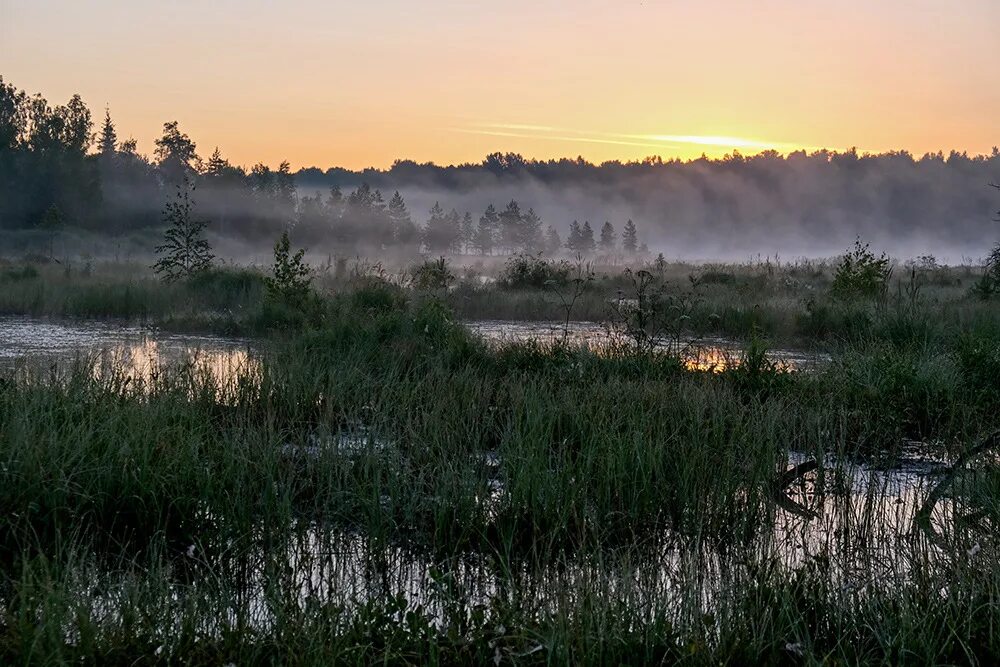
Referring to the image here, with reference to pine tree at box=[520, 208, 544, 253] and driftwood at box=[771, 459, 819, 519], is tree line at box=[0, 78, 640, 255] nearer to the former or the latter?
pine tree at box=[520, 208, 544, 253]

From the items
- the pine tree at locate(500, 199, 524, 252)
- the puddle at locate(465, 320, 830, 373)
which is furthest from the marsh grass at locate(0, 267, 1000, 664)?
the pine tree at locate(500, 199, 524, 252)

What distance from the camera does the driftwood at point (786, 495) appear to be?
5.30 metres

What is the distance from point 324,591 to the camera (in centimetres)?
419

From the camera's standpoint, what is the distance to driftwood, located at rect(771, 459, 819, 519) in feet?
17.4

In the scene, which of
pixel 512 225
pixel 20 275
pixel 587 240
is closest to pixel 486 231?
pixel 512 225

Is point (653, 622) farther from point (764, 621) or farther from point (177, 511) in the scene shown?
point (177, 511)

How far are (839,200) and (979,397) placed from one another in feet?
677

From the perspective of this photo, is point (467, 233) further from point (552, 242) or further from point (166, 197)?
point (166, 197)

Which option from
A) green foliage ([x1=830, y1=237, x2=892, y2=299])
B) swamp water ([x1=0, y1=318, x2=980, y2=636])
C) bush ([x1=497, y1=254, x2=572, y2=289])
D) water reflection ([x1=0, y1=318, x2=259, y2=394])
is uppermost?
green foliage ([x1=830, y1=237, x2=892, y2=299])

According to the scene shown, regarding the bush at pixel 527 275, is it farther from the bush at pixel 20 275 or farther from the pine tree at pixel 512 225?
the pine tree at pixel 512 225

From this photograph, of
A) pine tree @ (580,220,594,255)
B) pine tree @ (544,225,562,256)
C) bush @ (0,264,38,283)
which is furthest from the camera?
pine tree @ (544,225,562,256)

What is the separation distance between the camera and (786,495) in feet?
18.1

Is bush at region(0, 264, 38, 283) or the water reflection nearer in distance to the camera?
the water reflection

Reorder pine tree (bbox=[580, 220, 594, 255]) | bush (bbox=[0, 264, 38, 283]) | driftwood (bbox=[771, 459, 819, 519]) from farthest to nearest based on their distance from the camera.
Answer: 1. pine tree (bbox=[580, 220, 594, 255])
2. bush (bbox=[0, 264, 38, 283])
3. driftwood (bbox=[771, 459, 819, 519])
